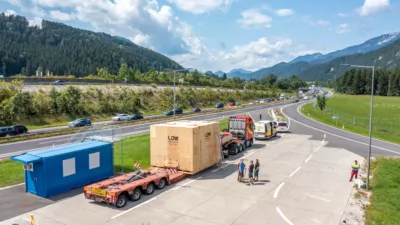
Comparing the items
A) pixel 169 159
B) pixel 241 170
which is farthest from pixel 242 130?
pixel 169 159

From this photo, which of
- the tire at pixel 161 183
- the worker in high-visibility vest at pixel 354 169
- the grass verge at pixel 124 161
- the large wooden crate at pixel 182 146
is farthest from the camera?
the worker in high-visibility vest at pixel 354 169

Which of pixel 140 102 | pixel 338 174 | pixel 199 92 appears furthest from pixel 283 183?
pixel 199 92

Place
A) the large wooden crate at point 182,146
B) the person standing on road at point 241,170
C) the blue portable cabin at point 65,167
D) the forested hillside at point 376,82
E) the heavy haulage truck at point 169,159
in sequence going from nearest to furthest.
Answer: the heavy haulage truck at point 169,159, the blue portable cabin at point 65,167, the person standing on road at point 241,170, the large wooden crate at point 182,146, the forested hillside at point 376,82

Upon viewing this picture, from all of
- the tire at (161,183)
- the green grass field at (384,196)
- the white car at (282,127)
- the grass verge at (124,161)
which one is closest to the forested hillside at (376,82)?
the white car at (282,127)

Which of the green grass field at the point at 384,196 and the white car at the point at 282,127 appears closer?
the green grass field at the point at 384,196

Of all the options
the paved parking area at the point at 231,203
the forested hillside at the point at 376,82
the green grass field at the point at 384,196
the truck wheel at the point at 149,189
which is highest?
the forested hillside at the point at 376,82

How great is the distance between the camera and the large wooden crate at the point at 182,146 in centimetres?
2083

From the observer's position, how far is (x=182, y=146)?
20969 mm

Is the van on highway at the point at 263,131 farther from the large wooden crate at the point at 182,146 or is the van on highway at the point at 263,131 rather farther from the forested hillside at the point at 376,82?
the forested hillside at the point at 376,82

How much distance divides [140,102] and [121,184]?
62.6 metres

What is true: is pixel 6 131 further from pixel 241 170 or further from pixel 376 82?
pixel 376 82

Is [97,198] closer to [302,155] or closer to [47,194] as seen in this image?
[47,194]

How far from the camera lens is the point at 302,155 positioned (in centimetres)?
2955

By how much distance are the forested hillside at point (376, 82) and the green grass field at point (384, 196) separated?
160627mm
